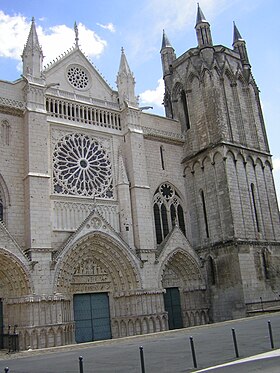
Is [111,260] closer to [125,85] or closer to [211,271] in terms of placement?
[211,271]

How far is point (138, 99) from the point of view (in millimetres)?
26938

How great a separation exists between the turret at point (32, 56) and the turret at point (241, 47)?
46.9 ft

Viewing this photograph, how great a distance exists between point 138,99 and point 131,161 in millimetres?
4390

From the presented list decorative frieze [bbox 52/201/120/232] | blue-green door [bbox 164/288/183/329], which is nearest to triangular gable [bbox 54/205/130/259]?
decorative frieze [bbox 52/201/120/232]

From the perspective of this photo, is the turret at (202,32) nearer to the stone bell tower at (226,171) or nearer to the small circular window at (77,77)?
the stone bell tower at (226,171)

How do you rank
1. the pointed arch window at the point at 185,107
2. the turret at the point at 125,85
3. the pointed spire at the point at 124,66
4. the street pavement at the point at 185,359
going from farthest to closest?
the pointed arch window at the point at 185,107, the pointed spire at the point at 124,66, the turret at the point at 125,85, the street pavement at the point at 185,359

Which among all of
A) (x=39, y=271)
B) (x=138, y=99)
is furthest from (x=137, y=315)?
(x=138, y=99)

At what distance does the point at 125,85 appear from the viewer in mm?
26891

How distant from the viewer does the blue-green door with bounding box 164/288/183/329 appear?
80.7 ft

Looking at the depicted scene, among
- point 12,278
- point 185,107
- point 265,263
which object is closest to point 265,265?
point 265,263

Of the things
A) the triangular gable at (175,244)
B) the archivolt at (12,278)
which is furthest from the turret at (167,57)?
the archivolt at (12,278)

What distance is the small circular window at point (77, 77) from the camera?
83.6ft

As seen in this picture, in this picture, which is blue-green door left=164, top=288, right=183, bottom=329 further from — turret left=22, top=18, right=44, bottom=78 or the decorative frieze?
turret left=22, top=18, right=44, bottom=78

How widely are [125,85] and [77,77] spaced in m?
3.02
